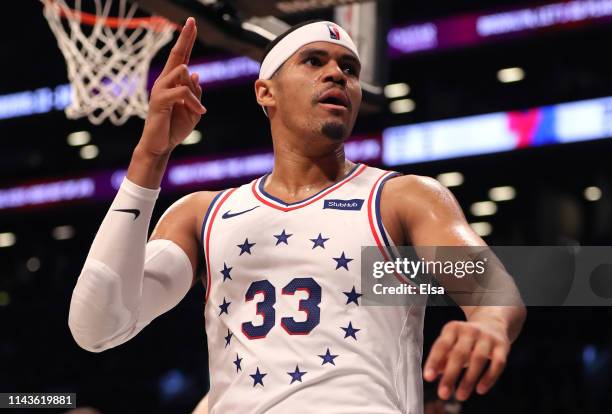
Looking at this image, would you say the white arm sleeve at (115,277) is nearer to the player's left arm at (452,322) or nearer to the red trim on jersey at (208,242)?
the red trim on jersey at (208,242)

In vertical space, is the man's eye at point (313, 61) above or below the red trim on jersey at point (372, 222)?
above

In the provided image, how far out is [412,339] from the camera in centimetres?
305

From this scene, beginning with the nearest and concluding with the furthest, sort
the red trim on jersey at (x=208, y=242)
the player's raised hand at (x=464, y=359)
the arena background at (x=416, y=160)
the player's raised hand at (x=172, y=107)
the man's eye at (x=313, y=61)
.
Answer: the player's raised hand at (x=464, y=359) < the player's raised hand at (x=172, y=107) < the red trim on jersey at (x=208, y=242) < the man's eye at (x=313, y=61) < the arena background at (x=416, y=160)

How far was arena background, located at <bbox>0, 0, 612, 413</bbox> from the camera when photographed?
11.4 m

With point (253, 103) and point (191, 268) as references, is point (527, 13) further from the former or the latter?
point (191, 268)

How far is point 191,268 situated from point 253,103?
35.4ft

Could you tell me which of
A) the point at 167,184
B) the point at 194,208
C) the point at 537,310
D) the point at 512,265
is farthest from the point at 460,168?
the point at 194,208

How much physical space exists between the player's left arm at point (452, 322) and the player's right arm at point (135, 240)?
70cm

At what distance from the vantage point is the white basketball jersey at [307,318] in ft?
9.39

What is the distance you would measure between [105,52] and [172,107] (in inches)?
156

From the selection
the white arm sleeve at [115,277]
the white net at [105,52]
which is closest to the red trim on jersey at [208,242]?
the white arm sleeve at [115,277]

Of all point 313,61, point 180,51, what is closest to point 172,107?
point 180,51

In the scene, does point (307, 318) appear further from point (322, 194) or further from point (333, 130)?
point (333, 130)

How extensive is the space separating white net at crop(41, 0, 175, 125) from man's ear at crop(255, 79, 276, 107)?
121 inches
